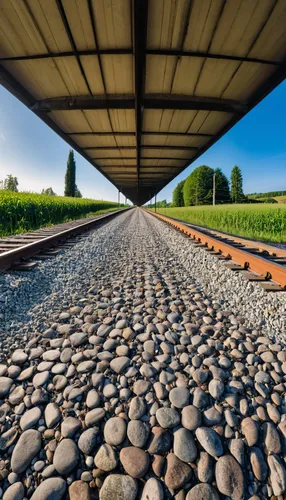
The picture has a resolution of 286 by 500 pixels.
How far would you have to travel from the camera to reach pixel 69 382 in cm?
119

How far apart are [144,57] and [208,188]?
6214 cm

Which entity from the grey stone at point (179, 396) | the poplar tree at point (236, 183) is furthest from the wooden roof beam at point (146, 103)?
the poplar tree at point (236, 183)

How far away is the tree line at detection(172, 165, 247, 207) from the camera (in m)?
60.3

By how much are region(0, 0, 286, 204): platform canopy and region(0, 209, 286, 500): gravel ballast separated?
3551 millimetres

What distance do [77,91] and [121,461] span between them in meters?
5.82

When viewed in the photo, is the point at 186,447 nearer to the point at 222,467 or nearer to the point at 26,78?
the point at 222,467

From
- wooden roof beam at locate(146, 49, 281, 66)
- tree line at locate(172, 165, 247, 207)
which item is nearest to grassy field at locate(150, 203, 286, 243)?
wooden roof beam at locate(146, 49, 281, 66)

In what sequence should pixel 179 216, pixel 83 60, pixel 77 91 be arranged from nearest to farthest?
pixel 83 60 → pixel 77 91 → pixel 179 216

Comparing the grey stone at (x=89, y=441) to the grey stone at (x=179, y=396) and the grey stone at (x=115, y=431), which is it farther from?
the grey stone at (x=179, y=396)

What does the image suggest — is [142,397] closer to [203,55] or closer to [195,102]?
[203,55]

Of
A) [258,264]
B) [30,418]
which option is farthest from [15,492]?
[258,264]

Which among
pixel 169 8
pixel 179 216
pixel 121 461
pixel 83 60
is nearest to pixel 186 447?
pixel 121 461

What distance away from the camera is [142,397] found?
3.62 ft

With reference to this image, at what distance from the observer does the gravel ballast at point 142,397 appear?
0.78 meters
